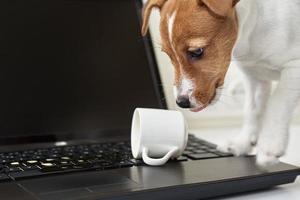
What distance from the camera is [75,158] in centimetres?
79

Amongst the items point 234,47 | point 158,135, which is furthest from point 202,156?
point 234,47

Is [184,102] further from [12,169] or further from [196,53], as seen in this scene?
[12,169]

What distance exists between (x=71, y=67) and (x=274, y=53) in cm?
48

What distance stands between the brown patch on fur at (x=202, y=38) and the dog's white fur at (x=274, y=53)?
0.13ft

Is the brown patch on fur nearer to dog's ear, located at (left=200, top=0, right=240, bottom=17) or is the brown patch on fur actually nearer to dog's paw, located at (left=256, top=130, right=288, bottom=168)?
dog's ear, located at (left=200, top=0, right=240, bottom=17)

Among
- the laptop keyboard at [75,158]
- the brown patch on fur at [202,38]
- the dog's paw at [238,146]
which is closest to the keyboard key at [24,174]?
the laptop keyboard at [75,158]

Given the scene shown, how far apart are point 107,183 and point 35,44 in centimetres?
50

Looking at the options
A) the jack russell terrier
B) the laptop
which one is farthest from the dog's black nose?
the laptop

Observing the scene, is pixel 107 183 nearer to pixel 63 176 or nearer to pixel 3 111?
pixel 63 176

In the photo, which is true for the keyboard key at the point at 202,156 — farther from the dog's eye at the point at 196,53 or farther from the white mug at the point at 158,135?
the dog's eye at the point at 196,53

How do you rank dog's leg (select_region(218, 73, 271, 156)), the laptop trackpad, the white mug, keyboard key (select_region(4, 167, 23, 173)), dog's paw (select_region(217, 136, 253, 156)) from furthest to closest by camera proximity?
dog's leg (select_region(218, 73, 271, 156)), dog's paw (select_region(217, 136, 253, 156)), the white mug, keyboard key (select_region(4, 167, 23, 173)), the laptop trackpad

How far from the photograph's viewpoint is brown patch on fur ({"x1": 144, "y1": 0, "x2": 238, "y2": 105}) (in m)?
0.75

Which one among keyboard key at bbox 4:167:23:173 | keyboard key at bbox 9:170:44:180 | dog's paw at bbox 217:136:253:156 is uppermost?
keyboard key at bbox 4:167:23:173

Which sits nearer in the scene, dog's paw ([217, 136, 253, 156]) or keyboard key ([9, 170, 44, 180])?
keyboard key ([9, 170, 44, 180])
